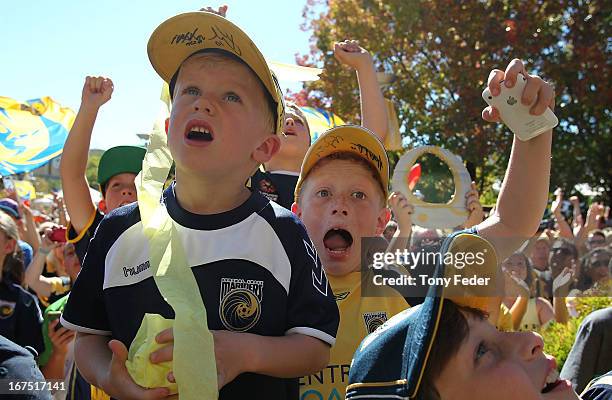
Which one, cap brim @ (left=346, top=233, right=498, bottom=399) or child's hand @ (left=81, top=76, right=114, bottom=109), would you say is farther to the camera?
child's hand @ (left=81, top=76, right=114, bottom=109)

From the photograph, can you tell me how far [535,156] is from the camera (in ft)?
7.68

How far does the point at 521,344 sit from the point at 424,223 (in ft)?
A: 13.0

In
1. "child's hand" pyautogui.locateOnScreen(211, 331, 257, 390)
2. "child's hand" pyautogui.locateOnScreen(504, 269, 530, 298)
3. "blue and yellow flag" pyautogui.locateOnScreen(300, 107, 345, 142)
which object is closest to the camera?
"child's hand" pyautogui.locateOnScreen(211, 331, 257, 390)

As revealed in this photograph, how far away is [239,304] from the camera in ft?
6.15

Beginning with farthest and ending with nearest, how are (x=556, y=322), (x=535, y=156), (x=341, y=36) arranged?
(x=341, y=36) → (x=556, y=322) → (x=535, y=156)

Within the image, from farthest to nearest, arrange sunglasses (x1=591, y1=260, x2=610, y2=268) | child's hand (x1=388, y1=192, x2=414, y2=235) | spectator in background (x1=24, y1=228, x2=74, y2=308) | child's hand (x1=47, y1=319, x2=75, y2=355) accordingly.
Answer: sunglasses (x1=591, y1=260, x2=610, y2=268)
spectator in background (x1=24, y1=228, x2=74, y2=308)
child's hand (x1=388, y1=192, x2=414, y2=235)
child's hand (x1=47, y1=319, x2=75, y2=355)

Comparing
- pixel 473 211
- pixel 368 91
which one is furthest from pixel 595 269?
pixel 368 91

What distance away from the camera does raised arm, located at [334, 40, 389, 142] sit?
3.56 metres

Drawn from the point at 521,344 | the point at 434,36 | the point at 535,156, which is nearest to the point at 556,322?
the point at 535,156

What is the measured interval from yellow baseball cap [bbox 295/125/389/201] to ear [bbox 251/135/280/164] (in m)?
0.70

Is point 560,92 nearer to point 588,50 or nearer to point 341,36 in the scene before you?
point 588,50

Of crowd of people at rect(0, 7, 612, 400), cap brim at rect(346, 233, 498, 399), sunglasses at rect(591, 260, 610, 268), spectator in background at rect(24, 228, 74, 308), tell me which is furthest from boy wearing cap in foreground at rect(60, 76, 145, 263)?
sunglasses at rect(591, 260, 610, 268)

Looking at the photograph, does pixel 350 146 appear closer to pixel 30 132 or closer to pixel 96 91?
pixel 96 91

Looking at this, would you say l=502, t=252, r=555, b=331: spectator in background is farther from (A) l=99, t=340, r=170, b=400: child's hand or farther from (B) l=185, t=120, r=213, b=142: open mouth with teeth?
(A) l=99, t=340, r=170, b=400: child's hand
